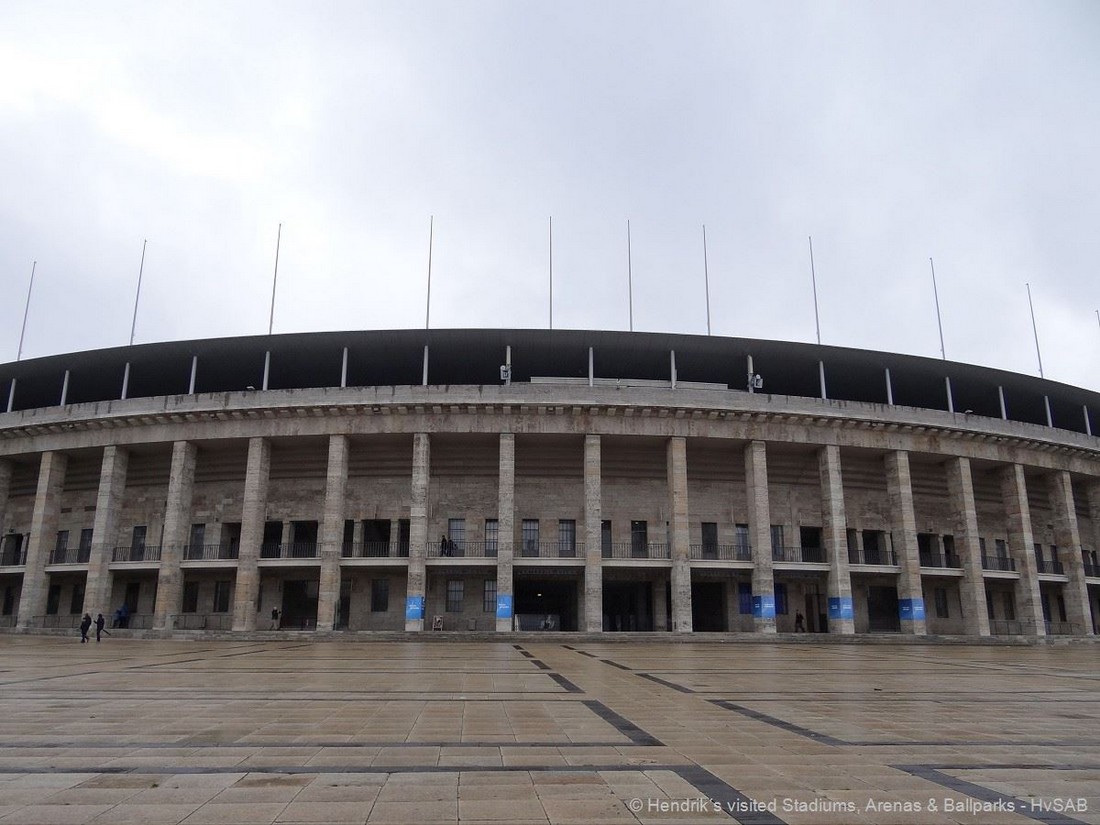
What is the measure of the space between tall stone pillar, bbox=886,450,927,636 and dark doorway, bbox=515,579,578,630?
15.8m

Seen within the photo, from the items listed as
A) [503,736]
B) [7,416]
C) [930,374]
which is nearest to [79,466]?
[7,416]

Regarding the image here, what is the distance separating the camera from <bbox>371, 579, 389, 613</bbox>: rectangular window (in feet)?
112

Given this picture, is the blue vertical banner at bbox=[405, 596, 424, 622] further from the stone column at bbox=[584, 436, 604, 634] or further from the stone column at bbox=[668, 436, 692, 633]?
the stone column at bbox=[668, 436, 692, 633]

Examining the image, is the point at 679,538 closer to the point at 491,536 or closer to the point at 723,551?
the point at 723,551

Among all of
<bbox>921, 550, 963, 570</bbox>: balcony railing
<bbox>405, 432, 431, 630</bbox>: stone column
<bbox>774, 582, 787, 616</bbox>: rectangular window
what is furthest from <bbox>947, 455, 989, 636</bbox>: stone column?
<bbox>405, 432, 431, 630</bbox>: stone column

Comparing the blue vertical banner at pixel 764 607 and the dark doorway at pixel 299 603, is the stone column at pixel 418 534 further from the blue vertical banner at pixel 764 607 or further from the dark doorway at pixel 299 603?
the blue vertical banner at pixel 764 607

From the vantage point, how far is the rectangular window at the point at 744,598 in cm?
3475

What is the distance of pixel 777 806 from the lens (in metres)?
5.19

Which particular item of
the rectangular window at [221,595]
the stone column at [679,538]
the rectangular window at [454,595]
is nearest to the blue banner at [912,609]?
the stone column at [679,538]

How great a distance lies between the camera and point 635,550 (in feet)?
114

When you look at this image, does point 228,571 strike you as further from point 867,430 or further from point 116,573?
point 867,430

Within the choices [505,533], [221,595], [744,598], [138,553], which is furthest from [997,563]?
[138,553]

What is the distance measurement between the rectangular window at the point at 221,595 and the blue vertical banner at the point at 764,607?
83.9 feet

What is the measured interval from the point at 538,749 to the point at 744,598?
3003 cm
